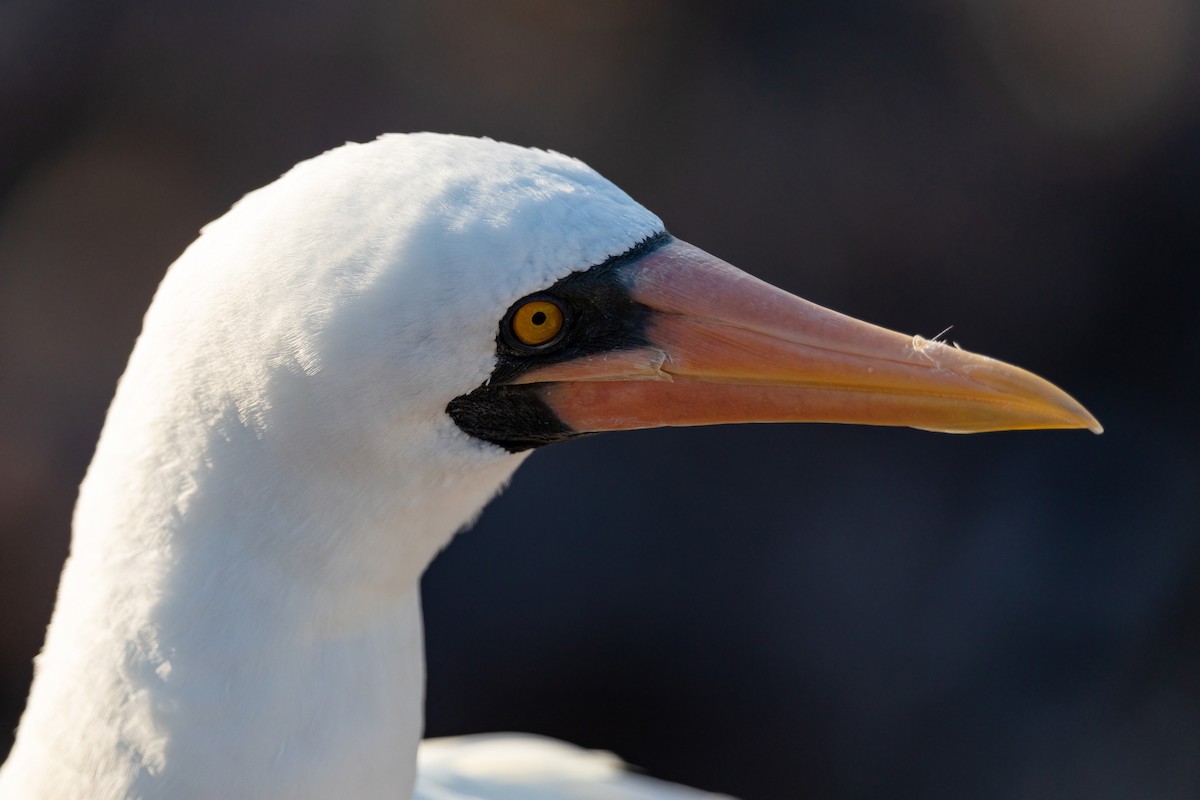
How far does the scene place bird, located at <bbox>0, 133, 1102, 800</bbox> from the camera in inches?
65.0

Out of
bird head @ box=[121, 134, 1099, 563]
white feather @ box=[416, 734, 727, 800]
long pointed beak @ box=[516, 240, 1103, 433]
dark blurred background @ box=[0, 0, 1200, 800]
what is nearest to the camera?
bird head @ box=[121, 134, 1099, 563]

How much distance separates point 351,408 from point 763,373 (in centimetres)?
61

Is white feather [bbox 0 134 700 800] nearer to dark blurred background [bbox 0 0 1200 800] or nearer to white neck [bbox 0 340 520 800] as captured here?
white neck [bbox 0 340 520 800]

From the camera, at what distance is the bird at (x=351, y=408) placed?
1.65 m

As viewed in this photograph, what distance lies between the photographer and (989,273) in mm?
4777

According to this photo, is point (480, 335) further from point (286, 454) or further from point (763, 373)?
point (763, 373)

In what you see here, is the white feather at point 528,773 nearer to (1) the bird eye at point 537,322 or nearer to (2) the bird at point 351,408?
(2) the bird at point 351,408

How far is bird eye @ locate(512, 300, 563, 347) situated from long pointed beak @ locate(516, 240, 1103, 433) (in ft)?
0.20

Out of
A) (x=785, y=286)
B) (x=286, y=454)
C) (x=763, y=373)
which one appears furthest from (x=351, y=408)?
(x=785, y=286)

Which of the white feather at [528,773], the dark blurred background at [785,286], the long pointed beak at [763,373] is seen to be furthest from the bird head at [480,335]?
the dark blurred background at [785,286]

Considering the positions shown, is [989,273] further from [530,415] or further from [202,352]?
[202,352]

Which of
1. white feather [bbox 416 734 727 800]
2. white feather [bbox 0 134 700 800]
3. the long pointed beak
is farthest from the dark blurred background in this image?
white feather [bbox 0 134 700 800]

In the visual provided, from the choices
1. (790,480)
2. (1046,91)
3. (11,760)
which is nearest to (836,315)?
(11,760)

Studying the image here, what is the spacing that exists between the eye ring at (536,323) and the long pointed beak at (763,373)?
6 centimetres
